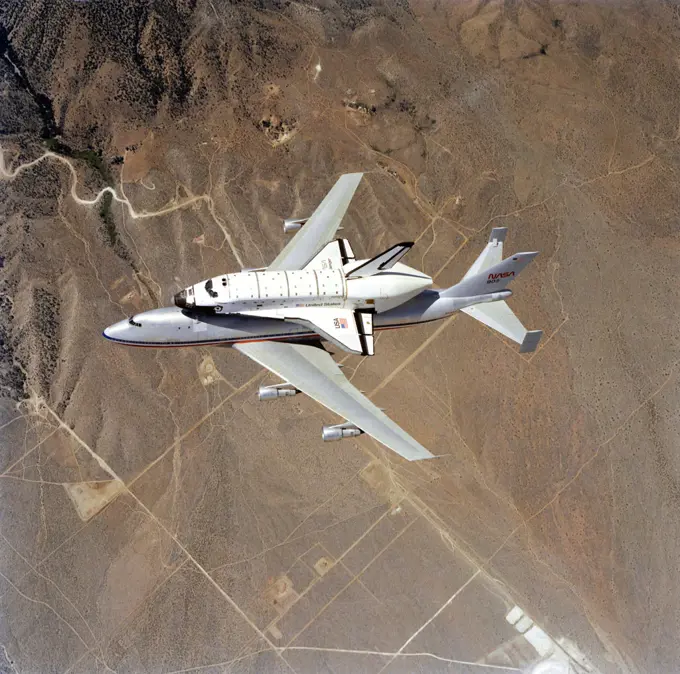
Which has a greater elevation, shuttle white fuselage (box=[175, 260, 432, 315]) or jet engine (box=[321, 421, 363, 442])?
shuttle white fuselage (box=[175, 260, 432, 315])

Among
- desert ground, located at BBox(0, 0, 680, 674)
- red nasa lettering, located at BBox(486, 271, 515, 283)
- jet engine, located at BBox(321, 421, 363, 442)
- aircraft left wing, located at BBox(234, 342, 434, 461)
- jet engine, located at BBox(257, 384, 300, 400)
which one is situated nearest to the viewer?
aircraft left wing, located at BBox(234, 342, 434, 461)

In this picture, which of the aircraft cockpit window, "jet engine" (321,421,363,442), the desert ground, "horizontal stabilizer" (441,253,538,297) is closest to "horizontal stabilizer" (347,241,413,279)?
"horizontal stabilizer" (441,253,538,297)

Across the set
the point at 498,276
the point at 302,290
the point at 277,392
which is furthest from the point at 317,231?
the point at 498,276

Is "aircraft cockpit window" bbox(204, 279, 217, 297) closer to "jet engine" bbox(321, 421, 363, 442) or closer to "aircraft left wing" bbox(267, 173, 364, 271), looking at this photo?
"aircraft left wing" bbox(267, 173, 364, 271)

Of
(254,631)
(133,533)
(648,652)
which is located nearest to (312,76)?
(133,533)

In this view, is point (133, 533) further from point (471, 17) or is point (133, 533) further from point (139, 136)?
point (471, 17)

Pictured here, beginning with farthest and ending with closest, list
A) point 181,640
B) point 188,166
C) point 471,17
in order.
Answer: point 471,17, point 188,166, point 181,640

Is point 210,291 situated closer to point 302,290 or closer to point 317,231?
point 302,290

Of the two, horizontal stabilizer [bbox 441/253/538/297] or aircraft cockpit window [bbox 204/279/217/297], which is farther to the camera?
horizontal stabilizer [bbox 441/253/538/297]
